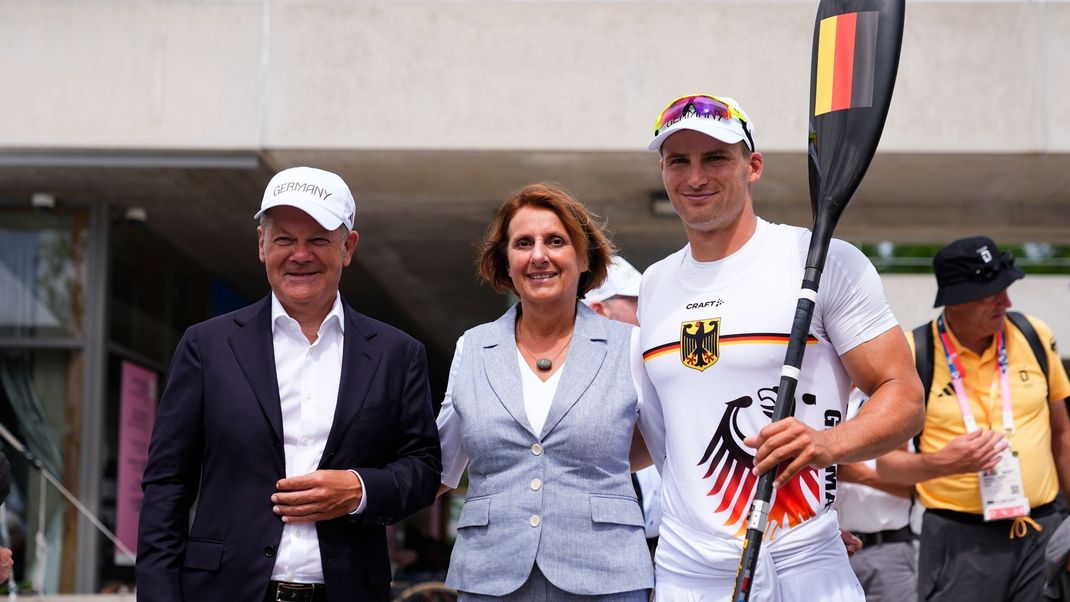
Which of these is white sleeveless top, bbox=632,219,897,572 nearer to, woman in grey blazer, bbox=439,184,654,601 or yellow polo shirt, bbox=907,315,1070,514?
woman in grey blazer, bbox=439,184,654,601

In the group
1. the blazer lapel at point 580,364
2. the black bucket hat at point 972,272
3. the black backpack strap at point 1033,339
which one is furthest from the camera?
the black backpack strap at point 1033,339

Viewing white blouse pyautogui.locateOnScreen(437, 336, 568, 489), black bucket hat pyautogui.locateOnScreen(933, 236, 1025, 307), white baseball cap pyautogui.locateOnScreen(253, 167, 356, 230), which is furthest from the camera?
black bucket hat pyautogui.locateOnScreen(933, 236, 1025, 307)

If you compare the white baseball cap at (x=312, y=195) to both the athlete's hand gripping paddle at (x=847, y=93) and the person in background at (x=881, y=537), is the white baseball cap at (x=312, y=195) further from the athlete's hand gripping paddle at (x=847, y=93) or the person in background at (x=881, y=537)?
the person in background at (x=881, y=537)

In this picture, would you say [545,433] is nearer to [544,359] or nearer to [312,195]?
[544,359]

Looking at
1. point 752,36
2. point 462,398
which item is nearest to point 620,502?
point 462,398

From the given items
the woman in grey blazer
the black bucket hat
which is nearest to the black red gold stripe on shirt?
the woman in grey blazer

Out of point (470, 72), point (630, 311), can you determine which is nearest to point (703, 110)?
point (630, 311)

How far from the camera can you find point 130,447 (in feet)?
37.1

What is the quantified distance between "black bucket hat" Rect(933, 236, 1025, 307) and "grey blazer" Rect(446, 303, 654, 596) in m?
2.27

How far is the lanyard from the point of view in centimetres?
535

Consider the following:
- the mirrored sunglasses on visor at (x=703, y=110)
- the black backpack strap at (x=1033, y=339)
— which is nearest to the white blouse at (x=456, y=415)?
the mirrored sunglasses on visor at (x=703, y=110)

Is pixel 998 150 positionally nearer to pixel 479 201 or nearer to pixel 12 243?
pixel 479 201

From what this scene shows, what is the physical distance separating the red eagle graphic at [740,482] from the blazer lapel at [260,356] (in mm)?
1129

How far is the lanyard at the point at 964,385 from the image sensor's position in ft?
17.5
